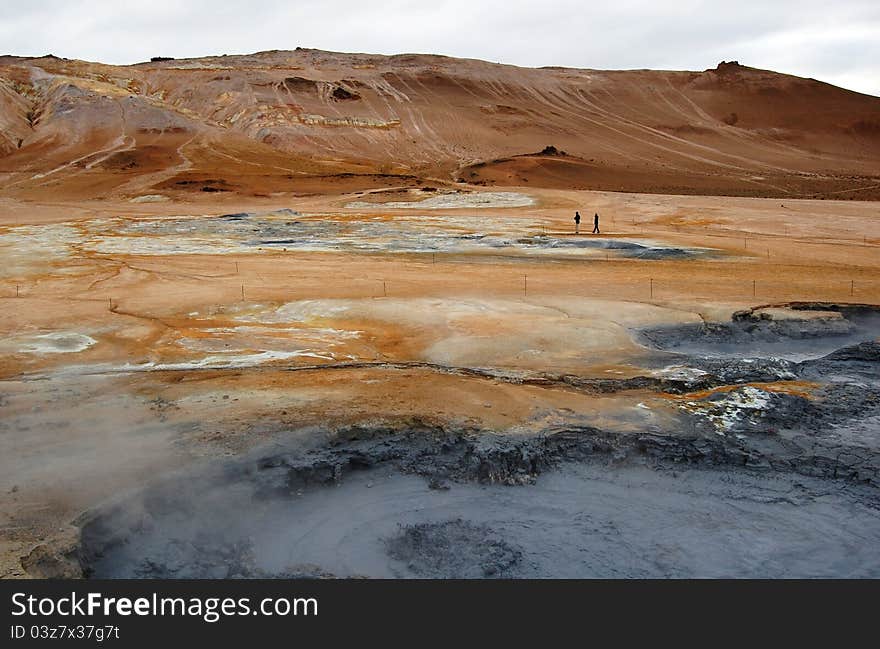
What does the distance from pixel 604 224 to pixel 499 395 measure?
64.7 feet

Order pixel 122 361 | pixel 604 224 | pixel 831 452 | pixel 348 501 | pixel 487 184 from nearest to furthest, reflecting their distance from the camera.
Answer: pixel 348 501 < pixel 831 452 < pixel 122 361 < pixel 604 224 < pixel 487 184

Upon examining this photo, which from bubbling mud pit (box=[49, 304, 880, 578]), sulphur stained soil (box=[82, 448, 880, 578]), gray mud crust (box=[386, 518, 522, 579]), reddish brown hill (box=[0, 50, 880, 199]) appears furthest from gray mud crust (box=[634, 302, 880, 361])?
reddish brown hill (box=[0, 50, 880, 199])

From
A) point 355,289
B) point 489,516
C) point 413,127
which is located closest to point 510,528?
point 489,516

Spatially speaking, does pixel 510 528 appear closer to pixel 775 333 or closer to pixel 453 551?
pixel 453 551

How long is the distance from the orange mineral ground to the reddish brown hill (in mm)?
422

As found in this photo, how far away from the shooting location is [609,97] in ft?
228

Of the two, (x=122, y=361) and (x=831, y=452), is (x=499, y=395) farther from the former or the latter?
(x=122, y=361)

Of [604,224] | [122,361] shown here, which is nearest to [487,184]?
[604,224]

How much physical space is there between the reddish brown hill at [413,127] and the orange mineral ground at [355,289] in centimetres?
42

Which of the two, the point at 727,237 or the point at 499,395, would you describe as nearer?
the point at 499,395

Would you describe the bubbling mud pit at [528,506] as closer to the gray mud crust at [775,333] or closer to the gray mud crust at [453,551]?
the gray mud crust at [453,551]

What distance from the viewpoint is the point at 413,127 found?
2314 inches

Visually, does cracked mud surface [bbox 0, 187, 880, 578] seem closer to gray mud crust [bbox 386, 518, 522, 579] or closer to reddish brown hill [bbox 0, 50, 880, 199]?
gray mud crust [bbox 386, 518, 522, 579]

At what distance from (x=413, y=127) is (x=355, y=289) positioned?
148 feet
